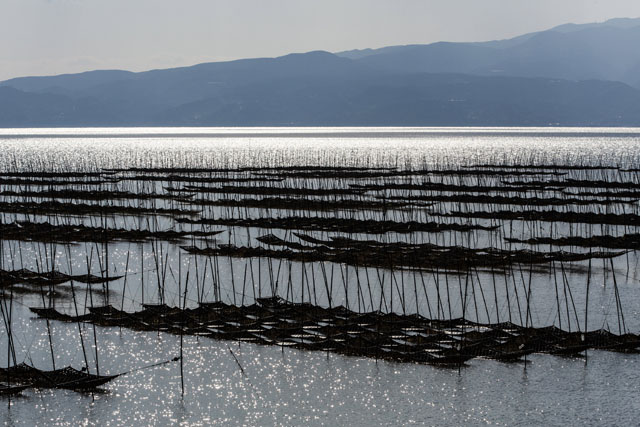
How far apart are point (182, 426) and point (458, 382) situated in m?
6.66

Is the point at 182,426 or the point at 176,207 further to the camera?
the point at 176,207

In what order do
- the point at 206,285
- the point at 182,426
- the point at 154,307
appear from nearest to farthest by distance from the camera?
the point at 182,426 → the point at 154,307 → the point at 206,285

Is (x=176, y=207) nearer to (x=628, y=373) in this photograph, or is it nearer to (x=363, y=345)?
(x=363, y=345)

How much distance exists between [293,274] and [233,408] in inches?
593

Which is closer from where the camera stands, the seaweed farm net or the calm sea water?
the calm sea water

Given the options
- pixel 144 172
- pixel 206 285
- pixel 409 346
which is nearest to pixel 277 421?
pixel 409 346

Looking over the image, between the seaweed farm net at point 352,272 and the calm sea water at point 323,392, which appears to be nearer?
the calm sea water at point 323,392

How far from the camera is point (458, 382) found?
18844mm

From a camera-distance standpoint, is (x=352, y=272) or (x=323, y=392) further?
(x=352, y=272)

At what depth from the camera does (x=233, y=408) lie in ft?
58.8

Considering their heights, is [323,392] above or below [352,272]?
below

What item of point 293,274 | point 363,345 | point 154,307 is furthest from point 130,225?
point 363,345

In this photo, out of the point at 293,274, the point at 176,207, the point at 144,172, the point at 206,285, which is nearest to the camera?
the point at 206,285

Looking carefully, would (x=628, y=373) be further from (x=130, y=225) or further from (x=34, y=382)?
(x=130, y=225)
